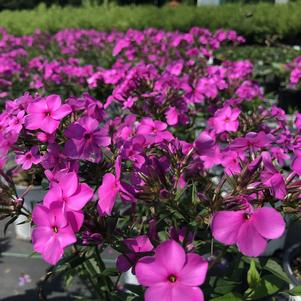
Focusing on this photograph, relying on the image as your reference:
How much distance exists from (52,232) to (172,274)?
0.31 m

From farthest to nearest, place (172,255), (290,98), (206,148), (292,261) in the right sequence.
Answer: (290,98) < (292,261) < (206,148) < (172,255)

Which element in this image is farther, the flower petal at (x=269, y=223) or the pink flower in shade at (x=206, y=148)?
the pink flower in shade at (x=206, y=148)

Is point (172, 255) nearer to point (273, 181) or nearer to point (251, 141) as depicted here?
point (273, 181)

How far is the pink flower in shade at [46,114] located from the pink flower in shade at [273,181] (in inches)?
23.1

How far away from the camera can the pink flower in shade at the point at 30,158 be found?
1348 millimetres

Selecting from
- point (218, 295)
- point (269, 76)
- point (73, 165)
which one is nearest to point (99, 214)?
point (73, 165)

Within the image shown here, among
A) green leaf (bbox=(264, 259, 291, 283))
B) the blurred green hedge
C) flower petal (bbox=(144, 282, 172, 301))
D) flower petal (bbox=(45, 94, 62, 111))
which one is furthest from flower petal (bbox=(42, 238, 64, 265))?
the blurred green hedge

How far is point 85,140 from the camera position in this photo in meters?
1.32

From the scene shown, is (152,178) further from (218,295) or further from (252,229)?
(218,295)

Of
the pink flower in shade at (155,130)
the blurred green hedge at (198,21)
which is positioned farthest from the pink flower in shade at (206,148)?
the blurred green hedge at (198,21)

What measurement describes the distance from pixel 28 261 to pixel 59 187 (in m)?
1.87

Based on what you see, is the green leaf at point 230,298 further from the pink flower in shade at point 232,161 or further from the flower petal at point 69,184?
the flower petal at point 69,184

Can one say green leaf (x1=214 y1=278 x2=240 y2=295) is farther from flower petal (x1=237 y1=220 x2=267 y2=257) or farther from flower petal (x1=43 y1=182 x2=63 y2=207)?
flower petal (x1=43 y1=182 x2=63 y2=207)

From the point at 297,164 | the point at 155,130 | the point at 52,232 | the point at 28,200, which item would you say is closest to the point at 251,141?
the point at 297,164
